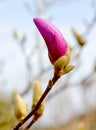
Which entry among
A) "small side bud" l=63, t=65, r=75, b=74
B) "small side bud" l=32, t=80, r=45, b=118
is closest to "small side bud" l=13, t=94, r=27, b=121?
"small side bud" l=32, t=80, r=45, b=118

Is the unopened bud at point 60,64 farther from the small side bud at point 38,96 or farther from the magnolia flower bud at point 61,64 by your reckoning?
the small side bud at point 38,96

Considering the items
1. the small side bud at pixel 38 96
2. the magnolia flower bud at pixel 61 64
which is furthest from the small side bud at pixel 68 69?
the small side bud at pixel 38 96

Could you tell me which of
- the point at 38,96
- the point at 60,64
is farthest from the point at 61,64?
the point at 38,96

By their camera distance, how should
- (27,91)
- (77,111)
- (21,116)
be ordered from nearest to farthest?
(21,116) < (27,91) < (77,111)

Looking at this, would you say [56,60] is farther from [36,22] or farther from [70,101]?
[70,101]

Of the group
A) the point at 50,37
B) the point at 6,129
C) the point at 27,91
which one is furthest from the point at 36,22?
the point at 27,91

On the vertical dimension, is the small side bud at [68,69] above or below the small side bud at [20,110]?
above

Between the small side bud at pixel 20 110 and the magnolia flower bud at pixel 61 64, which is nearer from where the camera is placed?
the magnolia flower bud at pixel 61 64

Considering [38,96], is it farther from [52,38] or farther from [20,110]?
[52,38]
